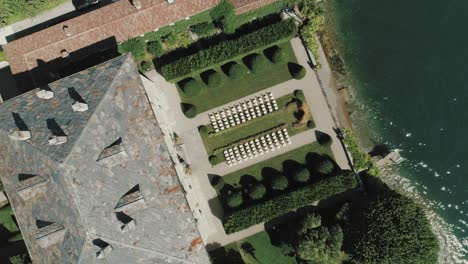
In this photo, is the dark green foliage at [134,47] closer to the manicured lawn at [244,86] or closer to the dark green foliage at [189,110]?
the manicured lawn at [244,86]

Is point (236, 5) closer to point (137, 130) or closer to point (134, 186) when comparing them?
point (137, 130)

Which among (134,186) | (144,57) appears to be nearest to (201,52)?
(144,57)

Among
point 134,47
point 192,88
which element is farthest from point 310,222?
point 134,47

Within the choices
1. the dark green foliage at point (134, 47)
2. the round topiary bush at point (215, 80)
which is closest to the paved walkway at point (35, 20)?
the dark green foliage at point (134, 47)

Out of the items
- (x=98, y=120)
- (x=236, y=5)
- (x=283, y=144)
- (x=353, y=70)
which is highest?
(x=236, y=5)

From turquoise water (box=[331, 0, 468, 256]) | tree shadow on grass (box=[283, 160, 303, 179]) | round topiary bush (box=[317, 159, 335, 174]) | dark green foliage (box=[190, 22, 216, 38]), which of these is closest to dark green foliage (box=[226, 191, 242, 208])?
tree shadow on grass (box=[283, 160, 303, 179])

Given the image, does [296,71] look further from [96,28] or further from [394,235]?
[96,28]

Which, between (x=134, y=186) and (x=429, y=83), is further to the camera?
(x=429, y=83)
